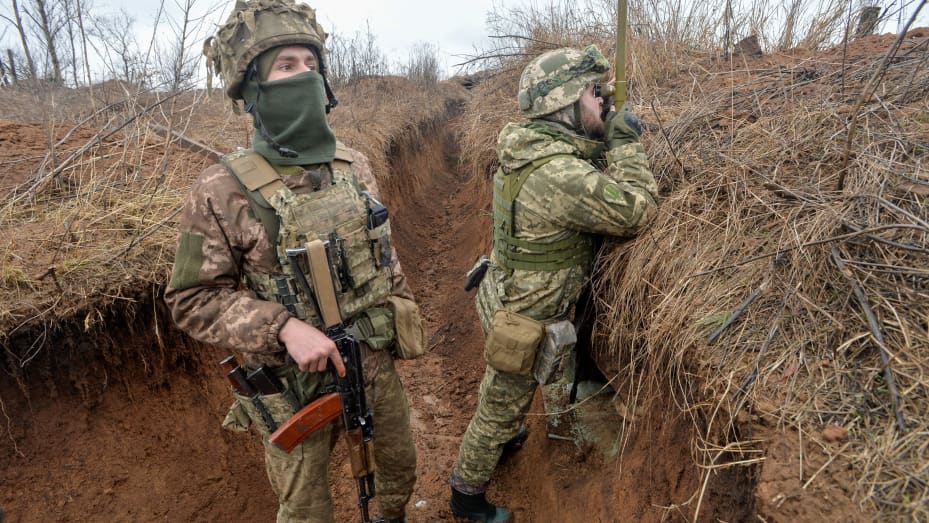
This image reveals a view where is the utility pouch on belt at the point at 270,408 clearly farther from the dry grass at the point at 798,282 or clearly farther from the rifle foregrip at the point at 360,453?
the dry grass at the point at 798,282

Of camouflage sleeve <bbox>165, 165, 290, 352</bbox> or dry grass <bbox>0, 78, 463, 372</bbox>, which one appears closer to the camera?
camouflage sleeve <bbox>165, 165, 290, 352</bbox>

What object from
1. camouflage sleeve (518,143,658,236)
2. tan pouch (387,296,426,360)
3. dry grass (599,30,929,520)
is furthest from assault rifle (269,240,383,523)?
dry grass (599,30,929,520)

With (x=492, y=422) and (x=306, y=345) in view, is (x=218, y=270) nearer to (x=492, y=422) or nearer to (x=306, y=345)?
(x=306, y=345)

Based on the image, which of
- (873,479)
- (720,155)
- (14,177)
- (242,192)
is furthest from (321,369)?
(14,177)

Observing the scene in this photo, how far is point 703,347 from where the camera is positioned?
191 cm

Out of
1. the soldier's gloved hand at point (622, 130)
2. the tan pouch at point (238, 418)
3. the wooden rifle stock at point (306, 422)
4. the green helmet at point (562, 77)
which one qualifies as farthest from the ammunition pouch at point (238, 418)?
the soldier's gloved hand at point (622, 130)

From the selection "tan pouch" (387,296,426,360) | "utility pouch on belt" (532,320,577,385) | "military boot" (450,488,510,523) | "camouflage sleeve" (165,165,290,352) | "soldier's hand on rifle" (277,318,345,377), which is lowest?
"military boot" (450,488,510,523)

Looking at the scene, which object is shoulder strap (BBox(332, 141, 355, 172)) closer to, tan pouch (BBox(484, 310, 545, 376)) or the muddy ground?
tan pouch (BBox(484, 310, 545, 376))

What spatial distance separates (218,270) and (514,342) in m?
1.43

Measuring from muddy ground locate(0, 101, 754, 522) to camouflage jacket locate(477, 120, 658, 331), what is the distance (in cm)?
80

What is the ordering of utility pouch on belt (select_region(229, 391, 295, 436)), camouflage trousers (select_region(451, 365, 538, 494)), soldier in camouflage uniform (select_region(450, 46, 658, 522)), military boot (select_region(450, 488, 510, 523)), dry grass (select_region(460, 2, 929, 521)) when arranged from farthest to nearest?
military boot (select_region(450, 488, 510, 523)), camouflage trousers (select_region(451, 365, 538, 494)), soldier in camouflage uniform (select_region(450, 46, 658, 522)), utility pouch on belt (select_region(229, 391, 295, 436)), dry grass (select_region(460, 2, 929, 521))

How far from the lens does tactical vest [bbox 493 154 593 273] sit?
2.62m

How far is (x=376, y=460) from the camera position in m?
2.66

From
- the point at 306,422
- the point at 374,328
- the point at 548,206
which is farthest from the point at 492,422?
the point at 548,206
